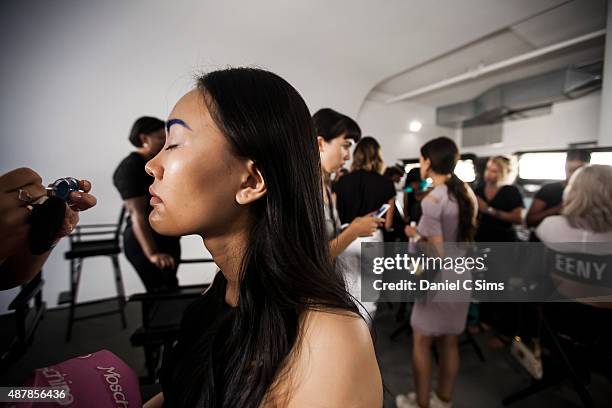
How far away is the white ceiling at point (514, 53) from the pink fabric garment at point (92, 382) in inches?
160

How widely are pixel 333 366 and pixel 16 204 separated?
50cm

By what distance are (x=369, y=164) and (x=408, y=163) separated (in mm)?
1613

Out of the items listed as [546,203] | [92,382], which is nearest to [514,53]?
[546,203]

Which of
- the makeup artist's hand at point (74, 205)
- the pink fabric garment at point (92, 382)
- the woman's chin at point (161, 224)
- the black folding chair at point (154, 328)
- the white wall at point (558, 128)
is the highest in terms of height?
the white wall at point (558, 128)

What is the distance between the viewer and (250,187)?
547mm

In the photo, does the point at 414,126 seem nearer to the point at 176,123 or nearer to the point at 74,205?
the point at 176,123

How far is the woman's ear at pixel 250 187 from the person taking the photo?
0.54 m

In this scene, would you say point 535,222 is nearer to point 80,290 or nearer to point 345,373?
point 345,373

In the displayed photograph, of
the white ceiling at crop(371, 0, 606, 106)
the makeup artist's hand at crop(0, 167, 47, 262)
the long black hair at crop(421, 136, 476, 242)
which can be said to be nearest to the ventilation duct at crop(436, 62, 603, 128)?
the white ceiling at crop(371, 0, 606, 106)

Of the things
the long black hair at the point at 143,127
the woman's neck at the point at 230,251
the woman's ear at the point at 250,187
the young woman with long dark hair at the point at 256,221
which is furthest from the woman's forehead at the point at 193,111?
the long black hair at the point at 143,127

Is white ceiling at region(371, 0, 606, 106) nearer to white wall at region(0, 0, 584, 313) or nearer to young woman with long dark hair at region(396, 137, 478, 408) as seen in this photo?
white wall at region(0, 0, 584, 313)

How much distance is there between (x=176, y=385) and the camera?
604 millimetres

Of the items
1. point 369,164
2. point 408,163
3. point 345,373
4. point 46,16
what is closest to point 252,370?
point 345,373

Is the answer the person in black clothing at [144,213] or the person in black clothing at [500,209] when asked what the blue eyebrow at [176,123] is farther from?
the person in black clothing at [500,209]
